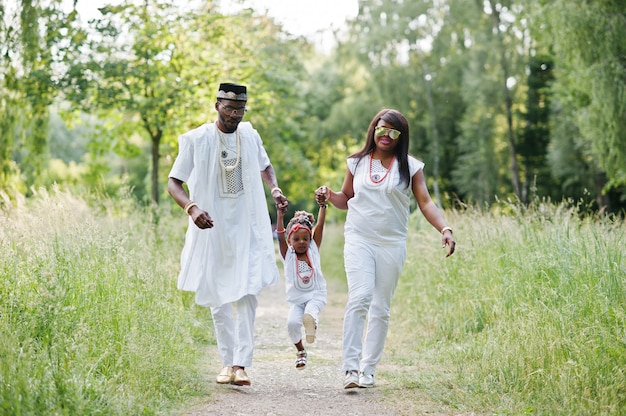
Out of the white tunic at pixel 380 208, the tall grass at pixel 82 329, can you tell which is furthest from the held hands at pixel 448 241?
the tall grass at pixel 82 329

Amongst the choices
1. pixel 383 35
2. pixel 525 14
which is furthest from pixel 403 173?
pixel 383 35

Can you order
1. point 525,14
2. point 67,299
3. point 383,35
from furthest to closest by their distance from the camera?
point 383,35 → point 525,14 → point 67,299

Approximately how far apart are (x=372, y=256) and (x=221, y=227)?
1.26 metres

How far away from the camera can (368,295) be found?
6.47m

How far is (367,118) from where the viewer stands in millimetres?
45594

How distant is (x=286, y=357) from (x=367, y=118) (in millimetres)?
37667

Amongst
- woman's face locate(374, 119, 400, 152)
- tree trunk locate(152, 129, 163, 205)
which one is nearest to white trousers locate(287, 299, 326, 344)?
woman's face locate(374, 119, 400, 152)

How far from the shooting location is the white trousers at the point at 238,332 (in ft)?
21.4

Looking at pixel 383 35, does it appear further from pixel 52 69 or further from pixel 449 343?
pixel 449 343

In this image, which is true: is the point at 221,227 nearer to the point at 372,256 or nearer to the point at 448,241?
the point at 372,256

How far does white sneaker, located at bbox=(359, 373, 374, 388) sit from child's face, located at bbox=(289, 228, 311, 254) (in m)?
1.39

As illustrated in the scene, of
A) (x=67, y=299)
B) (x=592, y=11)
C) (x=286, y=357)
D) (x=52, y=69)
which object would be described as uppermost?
(x=592, y=11)

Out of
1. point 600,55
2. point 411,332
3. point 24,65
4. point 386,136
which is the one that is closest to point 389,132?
point 386,136

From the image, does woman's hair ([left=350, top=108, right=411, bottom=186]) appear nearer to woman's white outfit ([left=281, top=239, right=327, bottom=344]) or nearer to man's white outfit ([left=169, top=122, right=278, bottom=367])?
man's white outfit ([left=169, top=122, right=278, bottom=367])
